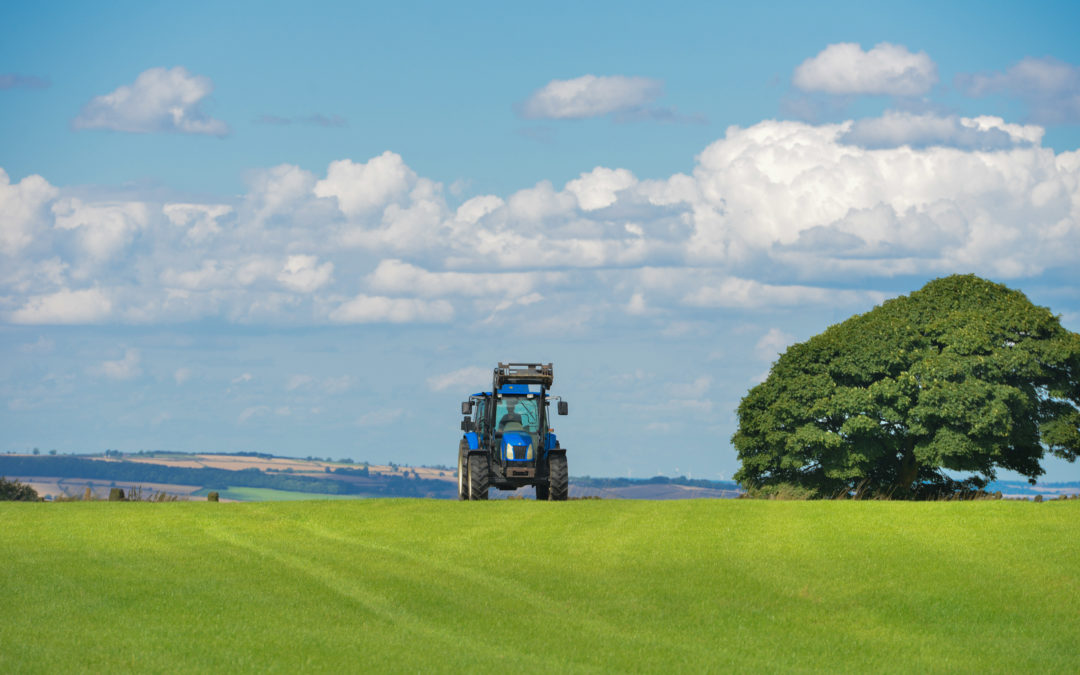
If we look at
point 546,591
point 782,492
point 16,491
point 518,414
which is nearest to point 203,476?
point 16,491

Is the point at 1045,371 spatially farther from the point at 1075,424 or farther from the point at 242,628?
the point at 242,628

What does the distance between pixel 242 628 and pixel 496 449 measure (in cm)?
2117

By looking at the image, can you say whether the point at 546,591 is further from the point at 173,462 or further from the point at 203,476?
the point at 173,462

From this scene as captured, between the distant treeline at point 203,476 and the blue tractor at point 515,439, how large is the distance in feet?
278

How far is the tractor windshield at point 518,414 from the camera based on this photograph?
36250mm

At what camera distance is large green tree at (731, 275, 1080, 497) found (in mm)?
47656

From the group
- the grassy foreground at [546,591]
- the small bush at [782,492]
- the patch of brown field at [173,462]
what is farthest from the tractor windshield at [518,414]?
the patch of brown field at [173,462]

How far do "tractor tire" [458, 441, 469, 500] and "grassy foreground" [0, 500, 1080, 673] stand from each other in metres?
8.58

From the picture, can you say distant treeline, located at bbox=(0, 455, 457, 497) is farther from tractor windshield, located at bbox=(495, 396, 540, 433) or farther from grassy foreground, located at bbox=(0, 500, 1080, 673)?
grassy foreground, located at bbox=(0, 500, 1080, 673)

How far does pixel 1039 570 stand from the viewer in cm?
1988

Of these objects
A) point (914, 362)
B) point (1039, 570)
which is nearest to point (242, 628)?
point (1039, 570)

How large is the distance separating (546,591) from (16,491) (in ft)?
112

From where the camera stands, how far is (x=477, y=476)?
35344 millimetres

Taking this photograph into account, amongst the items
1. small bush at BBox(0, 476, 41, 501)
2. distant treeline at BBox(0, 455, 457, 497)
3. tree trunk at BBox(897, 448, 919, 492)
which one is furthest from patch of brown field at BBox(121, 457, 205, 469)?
tree trunk at BBox(897, 448, 919, 492)
